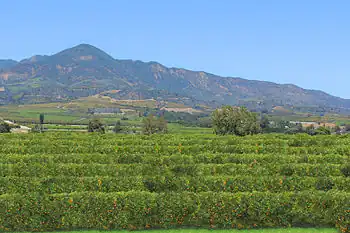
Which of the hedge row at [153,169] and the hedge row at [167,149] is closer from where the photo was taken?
the hedge row at [153,169]

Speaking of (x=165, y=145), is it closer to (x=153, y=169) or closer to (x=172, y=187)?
(x=153, y=169)

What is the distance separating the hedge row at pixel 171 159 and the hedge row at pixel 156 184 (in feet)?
16.0

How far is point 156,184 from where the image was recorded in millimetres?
23938

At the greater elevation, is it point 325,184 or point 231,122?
point 325,184

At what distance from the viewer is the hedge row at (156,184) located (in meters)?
24.0

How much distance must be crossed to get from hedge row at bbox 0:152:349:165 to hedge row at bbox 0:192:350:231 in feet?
27.1

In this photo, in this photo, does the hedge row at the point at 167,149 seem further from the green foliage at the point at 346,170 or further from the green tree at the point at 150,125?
the green tree at the point at 150,125

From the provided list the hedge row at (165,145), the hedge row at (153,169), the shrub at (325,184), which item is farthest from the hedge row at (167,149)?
the shrub at (325,184)

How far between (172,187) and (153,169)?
128 inches

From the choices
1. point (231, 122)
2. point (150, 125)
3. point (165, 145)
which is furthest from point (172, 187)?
point (150, 125)

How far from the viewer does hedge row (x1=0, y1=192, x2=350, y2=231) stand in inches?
807

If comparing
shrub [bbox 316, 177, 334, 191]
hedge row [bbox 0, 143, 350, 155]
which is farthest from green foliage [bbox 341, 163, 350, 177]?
hedge row [bbox 0, 143, 350, 155]

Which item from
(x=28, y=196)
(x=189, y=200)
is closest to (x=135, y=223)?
(x=189, y=200)

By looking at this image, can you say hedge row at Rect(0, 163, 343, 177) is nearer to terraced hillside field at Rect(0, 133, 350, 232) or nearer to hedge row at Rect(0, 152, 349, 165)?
terraced hillside field at Rect(0, 133, 350, 232)
